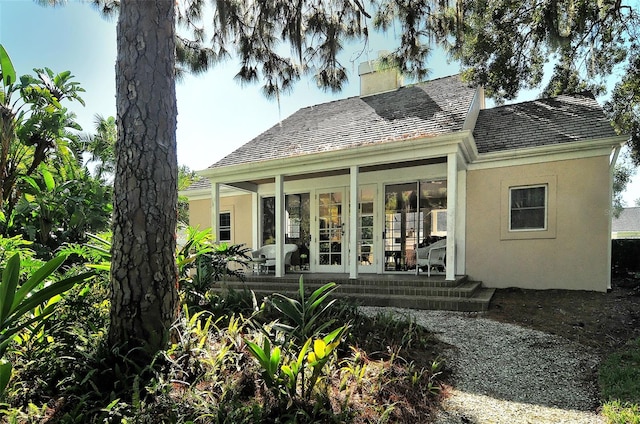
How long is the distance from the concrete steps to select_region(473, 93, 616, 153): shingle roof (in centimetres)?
327

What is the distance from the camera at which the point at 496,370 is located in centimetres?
346

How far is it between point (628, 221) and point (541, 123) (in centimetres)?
4669

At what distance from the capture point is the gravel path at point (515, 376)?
2.64 m

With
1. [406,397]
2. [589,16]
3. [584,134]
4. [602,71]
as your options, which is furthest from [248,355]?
[602,71]

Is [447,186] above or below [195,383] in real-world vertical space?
above

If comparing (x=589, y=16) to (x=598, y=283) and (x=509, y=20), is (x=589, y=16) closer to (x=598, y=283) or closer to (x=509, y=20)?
(x=509, y=20)

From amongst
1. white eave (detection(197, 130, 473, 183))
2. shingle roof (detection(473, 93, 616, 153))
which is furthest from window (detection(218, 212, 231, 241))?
shingle roof (detection(473, 93, 616, 153))

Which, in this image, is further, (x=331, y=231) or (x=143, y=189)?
(x=331, y=231)

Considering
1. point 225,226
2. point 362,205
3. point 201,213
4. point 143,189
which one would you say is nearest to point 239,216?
point 225,226

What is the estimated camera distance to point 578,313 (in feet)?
18.2

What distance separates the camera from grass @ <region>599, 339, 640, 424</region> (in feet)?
8.02

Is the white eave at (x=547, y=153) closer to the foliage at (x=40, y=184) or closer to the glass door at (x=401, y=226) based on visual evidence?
the glass door at (x=401, y=226)

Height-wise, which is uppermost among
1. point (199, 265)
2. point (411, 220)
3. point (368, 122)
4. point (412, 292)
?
point (368, 122)

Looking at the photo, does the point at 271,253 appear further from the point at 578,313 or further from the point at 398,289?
the point at 578,313
